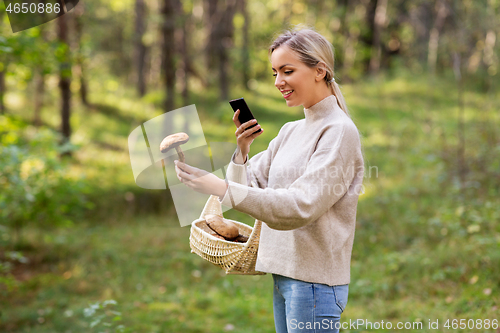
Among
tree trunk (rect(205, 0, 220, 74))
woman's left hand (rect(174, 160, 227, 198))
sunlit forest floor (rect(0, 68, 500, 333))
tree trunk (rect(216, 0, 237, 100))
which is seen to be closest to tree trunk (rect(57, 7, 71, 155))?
sunlit forest floor (rect(0, 68, 500, 333))

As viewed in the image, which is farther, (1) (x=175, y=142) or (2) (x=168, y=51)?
(2) (x=168, y=51)

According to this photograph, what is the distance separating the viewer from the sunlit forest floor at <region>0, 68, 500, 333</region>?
4207mm

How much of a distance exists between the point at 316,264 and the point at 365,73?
18416mm

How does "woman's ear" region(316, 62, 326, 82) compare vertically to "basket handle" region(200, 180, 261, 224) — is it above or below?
above

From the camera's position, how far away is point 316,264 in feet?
5.33

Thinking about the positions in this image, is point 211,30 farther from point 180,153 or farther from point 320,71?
point 180,153

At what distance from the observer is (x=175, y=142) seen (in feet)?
4.99

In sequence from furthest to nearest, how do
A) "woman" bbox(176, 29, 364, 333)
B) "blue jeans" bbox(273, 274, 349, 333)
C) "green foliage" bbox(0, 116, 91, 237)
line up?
"green foliage" bbox(0, 116, 91, 237) → "blue jeans" bbox(273, 274, 349, 333) → "woman" bbox(176, 29, 364, 333)

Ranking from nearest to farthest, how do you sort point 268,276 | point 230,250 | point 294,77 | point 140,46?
point 294,77 < point 230,250 < point 268,276 < point 140,46

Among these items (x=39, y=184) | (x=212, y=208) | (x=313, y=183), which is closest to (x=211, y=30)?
(x=39, y=184)

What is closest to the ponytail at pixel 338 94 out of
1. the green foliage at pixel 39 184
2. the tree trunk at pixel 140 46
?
the green foliage at pixel 39 184

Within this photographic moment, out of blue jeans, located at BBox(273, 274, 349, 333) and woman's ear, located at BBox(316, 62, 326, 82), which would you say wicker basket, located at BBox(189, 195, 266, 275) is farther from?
woman's ear, located at BBox(316, 62, 326, 82)

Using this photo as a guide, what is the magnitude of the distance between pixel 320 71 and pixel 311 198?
0.55 meters

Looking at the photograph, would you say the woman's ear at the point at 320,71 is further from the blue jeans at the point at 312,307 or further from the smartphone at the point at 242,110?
the blue jeans at the point at 312,307
